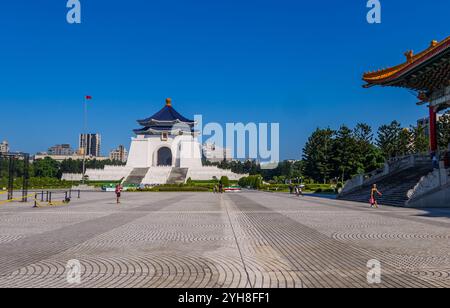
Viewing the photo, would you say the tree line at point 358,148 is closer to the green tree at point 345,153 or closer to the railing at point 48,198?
the green tree at point 345,153

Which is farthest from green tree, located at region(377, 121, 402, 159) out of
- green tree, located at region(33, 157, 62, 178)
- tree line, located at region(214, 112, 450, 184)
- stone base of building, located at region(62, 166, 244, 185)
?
green tree, located at region(33, 157, 62, 178)

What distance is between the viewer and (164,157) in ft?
305

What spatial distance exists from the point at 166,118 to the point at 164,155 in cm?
953

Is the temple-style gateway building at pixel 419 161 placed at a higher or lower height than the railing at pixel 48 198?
higher

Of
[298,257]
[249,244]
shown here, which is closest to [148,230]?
[249,244]

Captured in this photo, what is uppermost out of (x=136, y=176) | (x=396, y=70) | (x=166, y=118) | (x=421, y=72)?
(x=166, y=118)

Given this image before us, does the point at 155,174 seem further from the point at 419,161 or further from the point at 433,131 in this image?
the point at 419,161

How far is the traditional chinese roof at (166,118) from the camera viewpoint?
288ft

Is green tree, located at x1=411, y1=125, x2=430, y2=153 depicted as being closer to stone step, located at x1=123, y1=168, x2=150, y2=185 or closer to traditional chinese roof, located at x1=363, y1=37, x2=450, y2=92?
traditional chinese roof, located at x1=363, y1=37, x2=450, y2=92

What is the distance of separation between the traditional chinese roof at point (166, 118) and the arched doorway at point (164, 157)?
23.4ft

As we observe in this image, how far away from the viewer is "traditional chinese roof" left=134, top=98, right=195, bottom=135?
87.3m

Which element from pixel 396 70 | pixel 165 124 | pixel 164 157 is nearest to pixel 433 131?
pixel 396 70

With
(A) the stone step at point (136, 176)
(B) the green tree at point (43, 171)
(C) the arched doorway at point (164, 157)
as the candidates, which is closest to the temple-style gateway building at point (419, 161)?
(A) the stone step at point (136, 176)

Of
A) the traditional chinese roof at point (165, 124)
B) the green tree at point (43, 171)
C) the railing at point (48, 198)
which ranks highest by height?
the traditional chinese roof at point (165, 124)
